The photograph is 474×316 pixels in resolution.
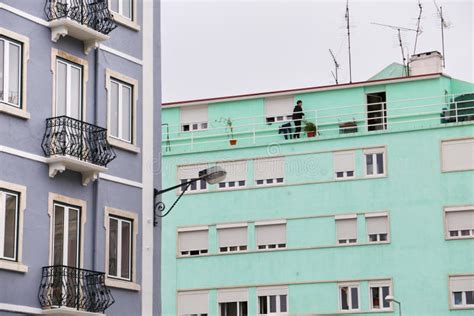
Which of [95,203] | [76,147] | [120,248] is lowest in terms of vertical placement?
[120,248]

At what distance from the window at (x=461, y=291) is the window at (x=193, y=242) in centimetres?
1111

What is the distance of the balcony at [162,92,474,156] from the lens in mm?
53781

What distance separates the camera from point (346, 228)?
52.7m

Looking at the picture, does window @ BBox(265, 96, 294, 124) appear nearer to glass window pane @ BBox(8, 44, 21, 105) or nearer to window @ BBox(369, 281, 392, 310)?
window @ BBox(369, 281, 392, 310)

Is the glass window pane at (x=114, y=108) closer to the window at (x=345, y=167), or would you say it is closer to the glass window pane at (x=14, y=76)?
the glass window pane at (x=14, y=76)

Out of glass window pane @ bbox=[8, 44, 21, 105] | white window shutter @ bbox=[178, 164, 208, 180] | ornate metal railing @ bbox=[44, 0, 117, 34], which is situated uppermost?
white window shutter @ bbox=[178, 164, 208, 180]

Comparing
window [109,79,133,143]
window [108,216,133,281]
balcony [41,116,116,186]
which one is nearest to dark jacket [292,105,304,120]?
window [109,79,133,143]

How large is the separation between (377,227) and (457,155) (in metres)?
4.44

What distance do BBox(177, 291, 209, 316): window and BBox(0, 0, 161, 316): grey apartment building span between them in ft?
86.9

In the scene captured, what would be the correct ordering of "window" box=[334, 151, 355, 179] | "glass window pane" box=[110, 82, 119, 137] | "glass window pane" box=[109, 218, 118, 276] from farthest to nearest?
"window" box=[334, 151, 355, 179] → "glass window pane" box=[110, 82, 119, 137] → "glass window pane" box=[109, 218, 118, 276]

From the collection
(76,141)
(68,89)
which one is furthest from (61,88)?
(76,141)

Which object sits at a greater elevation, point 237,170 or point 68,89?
point 237,170

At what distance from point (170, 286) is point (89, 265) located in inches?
1153

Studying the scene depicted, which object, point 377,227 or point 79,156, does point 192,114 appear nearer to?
point 377,227
